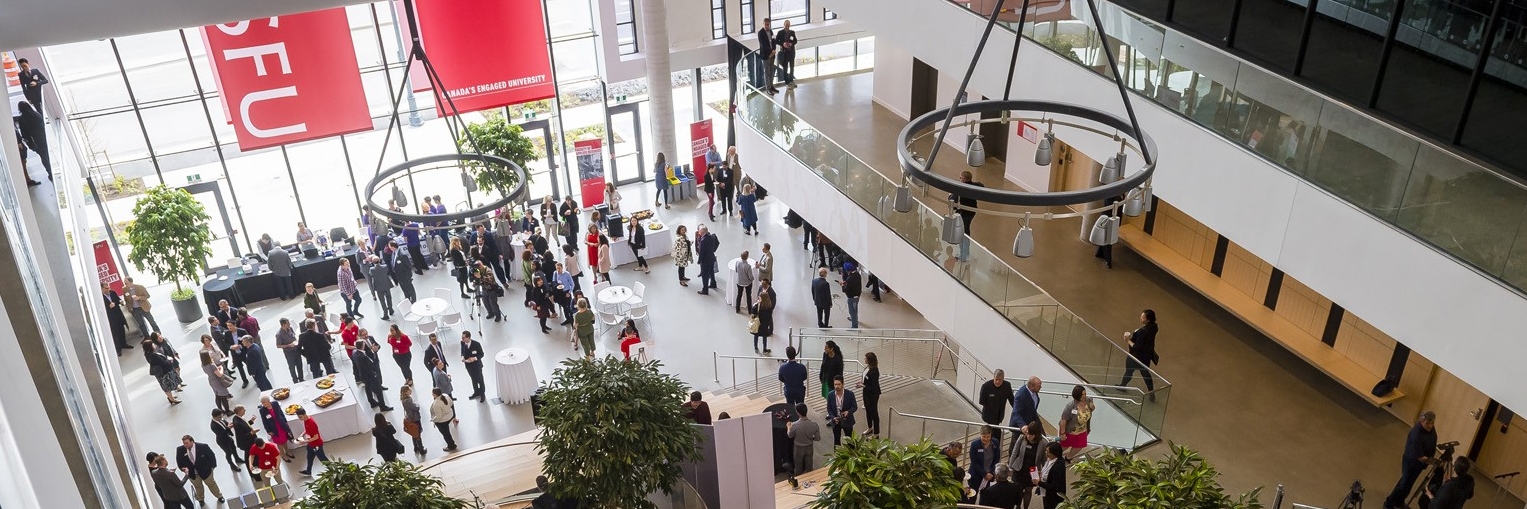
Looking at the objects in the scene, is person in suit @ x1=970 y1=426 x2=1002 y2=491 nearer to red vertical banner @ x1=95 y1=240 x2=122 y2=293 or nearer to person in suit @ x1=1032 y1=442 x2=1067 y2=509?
person in suit @ x1=1032 y1=442 x2=1067 y2=509

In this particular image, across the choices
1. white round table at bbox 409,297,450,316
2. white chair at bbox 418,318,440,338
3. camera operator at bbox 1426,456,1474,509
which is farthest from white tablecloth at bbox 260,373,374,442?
camera operator at bbox 1426,456,1474,509

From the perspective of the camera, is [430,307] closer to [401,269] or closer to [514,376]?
[401,269]

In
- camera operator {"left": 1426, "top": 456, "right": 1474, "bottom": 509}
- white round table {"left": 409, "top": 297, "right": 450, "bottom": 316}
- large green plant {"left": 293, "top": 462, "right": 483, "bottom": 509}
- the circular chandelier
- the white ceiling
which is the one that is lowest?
white round table {"left": 409, "top": 297, "right": 450, "bottom": 316}

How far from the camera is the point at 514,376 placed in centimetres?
1359

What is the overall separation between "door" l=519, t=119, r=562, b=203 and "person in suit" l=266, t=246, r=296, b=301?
15.1ft

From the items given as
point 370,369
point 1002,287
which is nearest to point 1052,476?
point 1002,287

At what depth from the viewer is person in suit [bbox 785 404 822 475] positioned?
10.9 meters

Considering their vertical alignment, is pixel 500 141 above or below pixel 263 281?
above

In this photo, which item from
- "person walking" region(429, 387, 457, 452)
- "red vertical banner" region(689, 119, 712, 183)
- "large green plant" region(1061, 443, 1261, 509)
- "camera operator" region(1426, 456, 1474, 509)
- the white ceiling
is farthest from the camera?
"red vertical banner" region(689, 119, 712, 183)

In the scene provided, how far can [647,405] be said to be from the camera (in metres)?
9.23

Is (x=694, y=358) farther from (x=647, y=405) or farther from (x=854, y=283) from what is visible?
(x=647, y=405)

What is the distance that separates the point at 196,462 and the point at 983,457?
8.33 metres

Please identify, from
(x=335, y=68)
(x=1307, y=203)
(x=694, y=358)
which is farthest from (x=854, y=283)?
(x=335, y=68)

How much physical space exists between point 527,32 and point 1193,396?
11.4 meters
